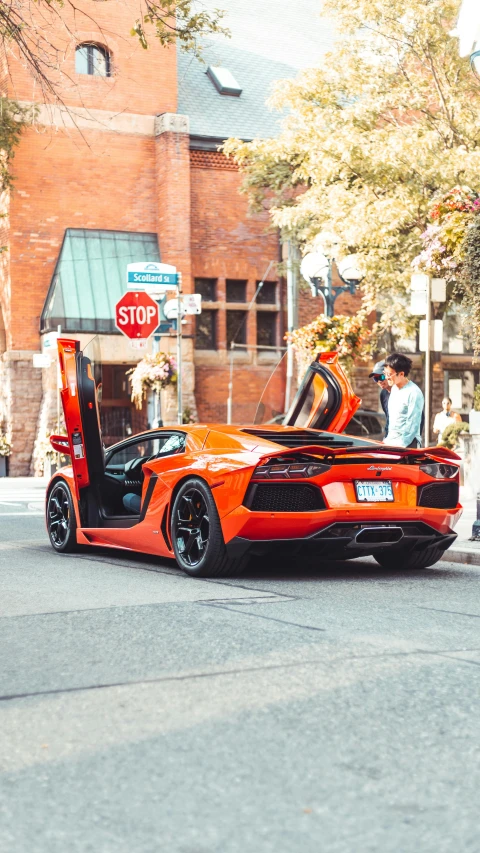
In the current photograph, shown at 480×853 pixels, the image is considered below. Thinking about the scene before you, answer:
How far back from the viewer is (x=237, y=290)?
115ft

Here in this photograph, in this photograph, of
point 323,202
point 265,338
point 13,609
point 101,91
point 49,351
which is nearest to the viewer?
point 13,609

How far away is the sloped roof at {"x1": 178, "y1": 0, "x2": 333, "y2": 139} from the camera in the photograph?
3534 cm

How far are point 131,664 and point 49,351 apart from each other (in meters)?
25.7

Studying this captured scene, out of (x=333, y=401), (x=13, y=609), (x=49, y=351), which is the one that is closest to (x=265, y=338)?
(x=49, y=351)

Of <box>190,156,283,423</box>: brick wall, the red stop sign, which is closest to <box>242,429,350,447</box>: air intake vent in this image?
the red stop sign

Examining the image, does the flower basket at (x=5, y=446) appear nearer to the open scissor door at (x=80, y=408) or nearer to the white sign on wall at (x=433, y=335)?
the white sign on wall at (x=433, y=335)

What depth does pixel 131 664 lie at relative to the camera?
5.25 m

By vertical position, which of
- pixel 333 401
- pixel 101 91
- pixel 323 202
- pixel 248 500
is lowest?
pixel 248 500

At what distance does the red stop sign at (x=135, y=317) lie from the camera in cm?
1939

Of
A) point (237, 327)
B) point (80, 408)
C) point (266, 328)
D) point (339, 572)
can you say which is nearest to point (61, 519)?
point (80, 408)

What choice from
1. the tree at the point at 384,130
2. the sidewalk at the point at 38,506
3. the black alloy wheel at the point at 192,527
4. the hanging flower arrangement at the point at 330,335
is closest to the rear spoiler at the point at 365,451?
the black alloy wheel at the point at 192,527

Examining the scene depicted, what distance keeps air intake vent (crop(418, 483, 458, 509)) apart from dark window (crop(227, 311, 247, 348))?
1022 inches

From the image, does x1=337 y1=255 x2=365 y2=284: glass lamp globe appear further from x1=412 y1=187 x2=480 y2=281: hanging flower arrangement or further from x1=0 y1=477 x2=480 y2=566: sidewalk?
x1=0 y1=477 x2=480 y2=566: sidewalk

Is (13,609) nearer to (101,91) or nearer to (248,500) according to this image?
(248,500)
